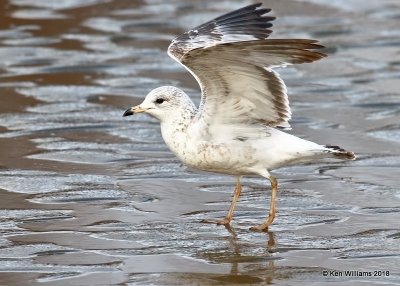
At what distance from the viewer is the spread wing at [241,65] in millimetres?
7684

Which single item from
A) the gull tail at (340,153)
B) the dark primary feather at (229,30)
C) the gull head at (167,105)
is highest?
the dark primary feather at (229,30)

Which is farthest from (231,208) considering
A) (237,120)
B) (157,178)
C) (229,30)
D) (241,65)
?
(229,30)

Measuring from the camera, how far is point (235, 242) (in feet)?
25.2

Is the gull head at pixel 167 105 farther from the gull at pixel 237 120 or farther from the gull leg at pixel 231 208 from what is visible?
the gull leg at pixel 231 208

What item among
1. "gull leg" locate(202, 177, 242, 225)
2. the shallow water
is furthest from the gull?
the shallow water

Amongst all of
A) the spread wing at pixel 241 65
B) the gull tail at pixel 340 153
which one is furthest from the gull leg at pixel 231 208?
the gull tail at pixel 340 153

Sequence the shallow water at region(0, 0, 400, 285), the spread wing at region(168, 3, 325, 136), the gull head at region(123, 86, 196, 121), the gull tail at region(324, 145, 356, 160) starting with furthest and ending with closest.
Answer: the gull head at region(123, 86, 196, 121)
the gull tail at region(324, 145, 356, 160)
the spread wing at region(168, 3, 325, 136)
the shallow water at region(0, 0, 400, 285)

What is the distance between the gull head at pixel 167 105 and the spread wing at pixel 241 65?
14 centimetres

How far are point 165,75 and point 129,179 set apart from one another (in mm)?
4519

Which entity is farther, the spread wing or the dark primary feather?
the dark primary feather

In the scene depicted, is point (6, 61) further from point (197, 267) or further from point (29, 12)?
point (197, 267)

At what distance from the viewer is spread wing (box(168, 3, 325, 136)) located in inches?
303

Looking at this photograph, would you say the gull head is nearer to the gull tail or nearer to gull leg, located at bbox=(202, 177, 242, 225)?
gull leg, located at bbox=(202, 177, 242, 225)

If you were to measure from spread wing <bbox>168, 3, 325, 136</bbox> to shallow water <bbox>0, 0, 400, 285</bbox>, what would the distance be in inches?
27.5
